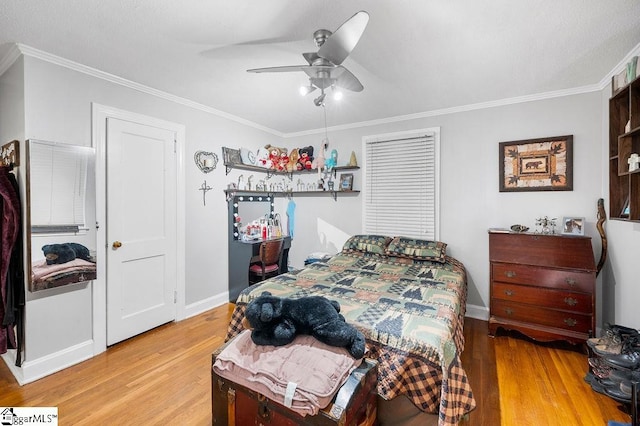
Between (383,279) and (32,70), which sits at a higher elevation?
(32,70)

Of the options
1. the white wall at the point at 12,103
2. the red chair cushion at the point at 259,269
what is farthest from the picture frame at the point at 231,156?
the white wall at the point at 12,103

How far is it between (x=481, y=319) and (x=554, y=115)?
2311 millimetres

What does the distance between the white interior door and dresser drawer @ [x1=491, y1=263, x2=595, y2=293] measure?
3404 mm

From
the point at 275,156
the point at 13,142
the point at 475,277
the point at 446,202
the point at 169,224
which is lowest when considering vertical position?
the point at 475,277

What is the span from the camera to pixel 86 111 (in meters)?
2.46

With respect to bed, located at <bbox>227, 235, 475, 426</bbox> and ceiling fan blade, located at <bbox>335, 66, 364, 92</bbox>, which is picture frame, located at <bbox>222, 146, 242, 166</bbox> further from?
ceiling fan blade, located at <bbox>335, 66, 364, 92</bbox>

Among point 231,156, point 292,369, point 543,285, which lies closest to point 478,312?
point 543,285

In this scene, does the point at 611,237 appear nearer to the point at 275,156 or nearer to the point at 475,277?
the point at 475,277

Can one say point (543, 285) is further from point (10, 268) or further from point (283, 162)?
point (10, 268)

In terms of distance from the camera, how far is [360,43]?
2.03 meters

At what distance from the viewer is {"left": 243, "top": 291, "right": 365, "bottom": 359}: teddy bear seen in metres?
1.44

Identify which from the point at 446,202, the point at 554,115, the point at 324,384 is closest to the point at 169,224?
the point at 324,384

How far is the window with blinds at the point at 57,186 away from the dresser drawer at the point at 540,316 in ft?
12.7

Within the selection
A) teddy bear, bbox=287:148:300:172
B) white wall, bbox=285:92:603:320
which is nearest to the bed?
white wall, bbox=285:92:603:320
